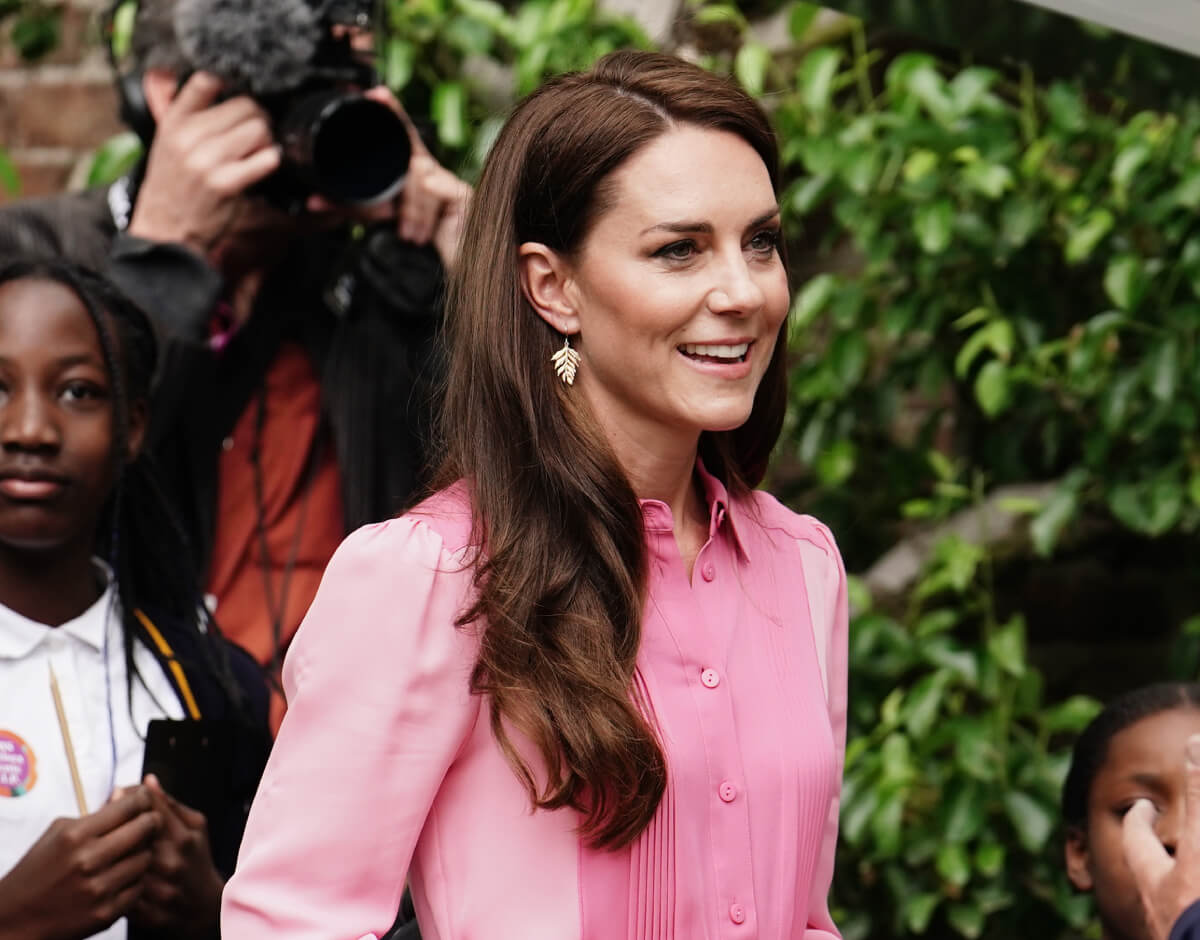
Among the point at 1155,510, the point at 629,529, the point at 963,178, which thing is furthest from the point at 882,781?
the point at 629,529

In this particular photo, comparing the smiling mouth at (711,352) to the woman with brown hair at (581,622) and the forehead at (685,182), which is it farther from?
the forehead at (685,182)

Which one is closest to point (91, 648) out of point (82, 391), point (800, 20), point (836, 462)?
point (82, 391)

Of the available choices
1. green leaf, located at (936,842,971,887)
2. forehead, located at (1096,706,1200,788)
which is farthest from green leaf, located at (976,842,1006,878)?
forehead, located at (1096,706,1200,788)

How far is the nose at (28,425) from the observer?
73.2 inches

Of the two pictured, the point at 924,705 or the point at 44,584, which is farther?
the point at 924,705

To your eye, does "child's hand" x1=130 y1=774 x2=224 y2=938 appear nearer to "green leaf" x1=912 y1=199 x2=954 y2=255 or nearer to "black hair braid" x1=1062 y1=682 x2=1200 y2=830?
"black hair braid" x1=1062 y1=682 x2=1200 y2=830

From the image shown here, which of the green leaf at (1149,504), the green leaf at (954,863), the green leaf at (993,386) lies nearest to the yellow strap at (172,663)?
the green leaf at (954,863)

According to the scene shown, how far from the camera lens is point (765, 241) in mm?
1525

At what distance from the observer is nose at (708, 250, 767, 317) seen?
145 cm

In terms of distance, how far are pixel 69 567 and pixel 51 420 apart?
164 millimetres

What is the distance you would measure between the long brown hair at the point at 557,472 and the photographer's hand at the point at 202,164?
650mm

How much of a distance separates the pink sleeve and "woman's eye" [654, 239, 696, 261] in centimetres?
36

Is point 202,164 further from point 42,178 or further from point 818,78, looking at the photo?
point 42,178

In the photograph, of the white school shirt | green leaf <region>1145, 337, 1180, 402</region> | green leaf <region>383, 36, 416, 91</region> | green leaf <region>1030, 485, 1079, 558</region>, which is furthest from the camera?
green leaf <region>383, 36, 416, 91</region>
